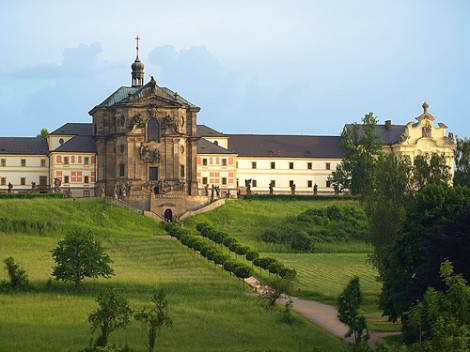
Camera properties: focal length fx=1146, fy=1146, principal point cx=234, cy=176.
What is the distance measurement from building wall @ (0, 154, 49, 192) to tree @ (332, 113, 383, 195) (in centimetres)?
3440

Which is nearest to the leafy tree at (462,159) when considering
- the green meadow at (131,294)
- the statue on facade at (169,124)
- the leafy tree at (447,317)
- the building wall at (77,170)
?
the green meadow at (131,294)

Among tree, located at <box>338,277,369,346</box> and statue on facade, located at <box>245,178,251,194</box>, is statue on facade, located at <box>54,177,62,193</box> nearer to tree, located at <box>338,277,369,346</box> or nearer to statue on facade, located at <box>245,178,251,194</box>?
statue on facade, located at <box>245,178,251,194</box>

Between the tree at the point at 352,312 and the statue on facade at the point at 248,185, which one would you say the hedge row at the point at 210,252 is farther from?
the statue on facade at the point at 248,185

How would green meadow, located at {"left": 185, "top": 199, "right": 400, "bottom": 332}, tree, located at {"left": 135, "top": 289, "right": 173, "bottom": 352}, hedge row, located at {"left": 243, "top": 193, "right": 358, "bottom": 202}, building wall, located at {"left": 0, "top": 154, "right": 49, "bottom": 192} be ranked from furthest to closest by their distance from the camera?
building wall, located at {"left": 0, "top": 154, "right": 49, "bottom": 192}, hedge row, located at {"left": 243, "top": 193, "right": 358, "bottom": 202}, green meadow, located at {"left": 185, "top": 199, "right": 400, "bottom": 332}, tree, located at {"left": 135, "top": 289, "right": 173, "bottom": 352}

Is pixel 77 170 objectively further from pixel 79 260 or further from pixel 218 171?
pixel 79 260

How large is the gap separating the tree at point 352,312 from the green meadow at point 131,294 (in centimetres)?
103

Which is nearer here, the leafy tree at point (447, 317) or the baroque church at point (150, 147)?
the leafy tree at point (447, 317)

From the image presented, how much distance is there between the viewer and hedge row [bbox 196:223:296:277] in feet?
266

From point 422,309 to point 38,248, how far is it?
5410 cm

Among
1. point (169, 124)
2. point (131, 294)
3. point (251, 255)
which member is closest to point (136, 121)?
point (169, 124)

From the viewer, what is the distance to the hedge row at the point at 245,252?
8099 centimetres

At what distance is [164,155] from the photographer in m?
126

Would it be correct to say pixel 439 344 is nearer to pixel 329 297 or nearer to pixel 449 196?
pixel 449 196

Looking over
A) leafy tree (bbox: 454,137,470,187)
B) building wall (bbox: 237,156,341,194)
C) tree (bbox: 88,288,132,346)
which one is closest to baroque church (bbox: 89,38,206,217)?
building wall (bbox: 237,156,341,194)
